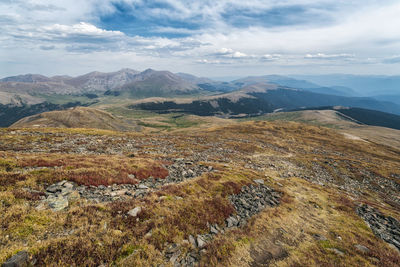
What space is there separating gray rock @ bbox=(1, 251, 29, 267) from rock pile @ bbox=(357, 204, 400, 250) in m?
26.4

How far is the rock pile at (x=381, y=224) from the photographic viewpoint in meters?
17.1

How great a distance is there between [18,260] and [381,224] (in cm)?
3104

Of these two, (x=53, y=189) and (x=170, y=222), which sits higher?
(x=53, y=189)

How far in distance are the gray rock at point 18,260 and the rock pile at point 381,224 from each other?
86.8ft

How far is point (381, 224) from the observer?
64.8 feet

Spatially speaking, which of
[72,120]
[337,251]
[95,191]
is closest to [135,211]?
[95,191]

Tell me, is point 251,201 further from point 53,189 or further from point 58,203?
point 53,189

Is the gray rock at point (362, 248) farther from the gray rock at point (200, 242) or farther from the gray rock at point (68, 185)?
the gray rock at point (68, 185)

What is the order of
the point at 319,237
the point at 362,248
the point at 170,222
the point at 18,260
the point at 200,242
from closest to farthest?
the point at 18,260, the point at 200,242, the point at 170,222, the point at 362,248, the point at 319,237

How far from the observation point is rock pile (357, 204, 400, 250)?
17.1 metres

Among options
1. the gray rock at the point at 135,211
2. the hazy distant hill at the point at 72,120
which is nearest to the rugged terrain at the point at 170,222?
the gray rock at the point at 135,211

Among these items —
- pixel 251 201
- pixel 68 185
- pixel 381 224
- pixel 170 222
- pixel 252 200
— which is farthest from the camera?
pixel 381 224

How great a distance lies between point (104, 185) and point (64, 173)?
382 centimetres

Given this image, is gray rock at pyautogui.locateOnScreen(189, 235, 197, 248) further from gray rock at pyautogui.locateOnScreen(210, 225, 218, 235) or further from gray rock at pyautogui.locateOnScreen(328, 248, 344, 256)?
gray rock at pyautogui.locateOnScreen(328, 248, 344, 256)
